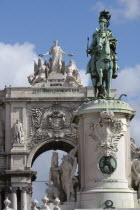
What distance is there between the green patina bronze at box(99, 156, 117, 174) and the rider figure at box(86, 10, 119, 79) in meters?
2.52

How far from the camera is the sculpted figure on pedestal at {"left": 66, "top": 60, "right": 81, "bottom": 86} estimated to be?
5609cm

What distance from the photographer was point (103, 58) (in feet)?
64.1

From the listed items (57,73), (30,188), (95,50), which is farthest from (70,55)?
(95,50)

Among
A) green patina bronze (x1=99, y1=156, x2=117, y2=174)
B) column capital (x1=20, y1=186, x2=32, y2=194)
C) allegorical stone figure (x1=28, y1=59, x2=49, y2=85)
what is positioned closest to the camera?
green patina bronze (x1=99, y1=156, x2=117, y2=174)

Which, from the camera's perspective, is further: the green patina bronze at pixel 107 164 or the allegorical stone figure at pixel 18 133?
the allegorical stone figure at pixel 18 133

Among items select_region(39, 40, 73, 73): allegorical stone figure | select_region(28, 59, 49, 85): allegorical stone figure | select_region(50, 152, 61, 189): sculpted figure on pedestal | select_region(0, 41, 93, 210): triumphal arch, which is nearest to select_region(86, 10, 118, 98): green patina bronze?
select_region(50, 152, 61, 189): sculpted figure on pedestal

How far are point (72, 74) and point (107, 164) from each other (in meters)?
38.6

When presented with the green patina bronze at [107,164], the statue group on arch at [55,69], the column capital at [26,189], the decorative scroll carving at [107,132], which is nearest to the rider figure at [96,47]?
the decorative scroll carving at [107,132]

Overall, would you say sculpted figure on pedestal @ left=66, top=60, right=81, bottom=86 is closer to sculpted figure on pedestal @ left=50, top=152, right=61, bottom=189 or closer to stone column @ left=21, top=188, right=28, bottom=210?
stone column @ left=21, top=188, right=28, bottom=210

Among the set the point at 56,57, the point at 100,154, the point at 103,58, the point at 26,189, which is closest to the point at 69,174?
the point at 100,154

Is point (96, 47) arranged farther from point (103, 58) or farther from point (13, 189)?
point (13, 189)

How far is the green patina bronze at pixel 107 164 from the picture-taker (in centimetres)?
1836

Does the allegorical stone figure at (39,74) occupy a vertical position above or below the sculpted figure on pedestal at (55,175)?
above

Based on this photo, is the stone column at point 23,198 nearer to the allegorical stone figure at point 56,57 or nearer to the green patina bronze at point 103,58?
the allegorical stone figure at point 56,57
